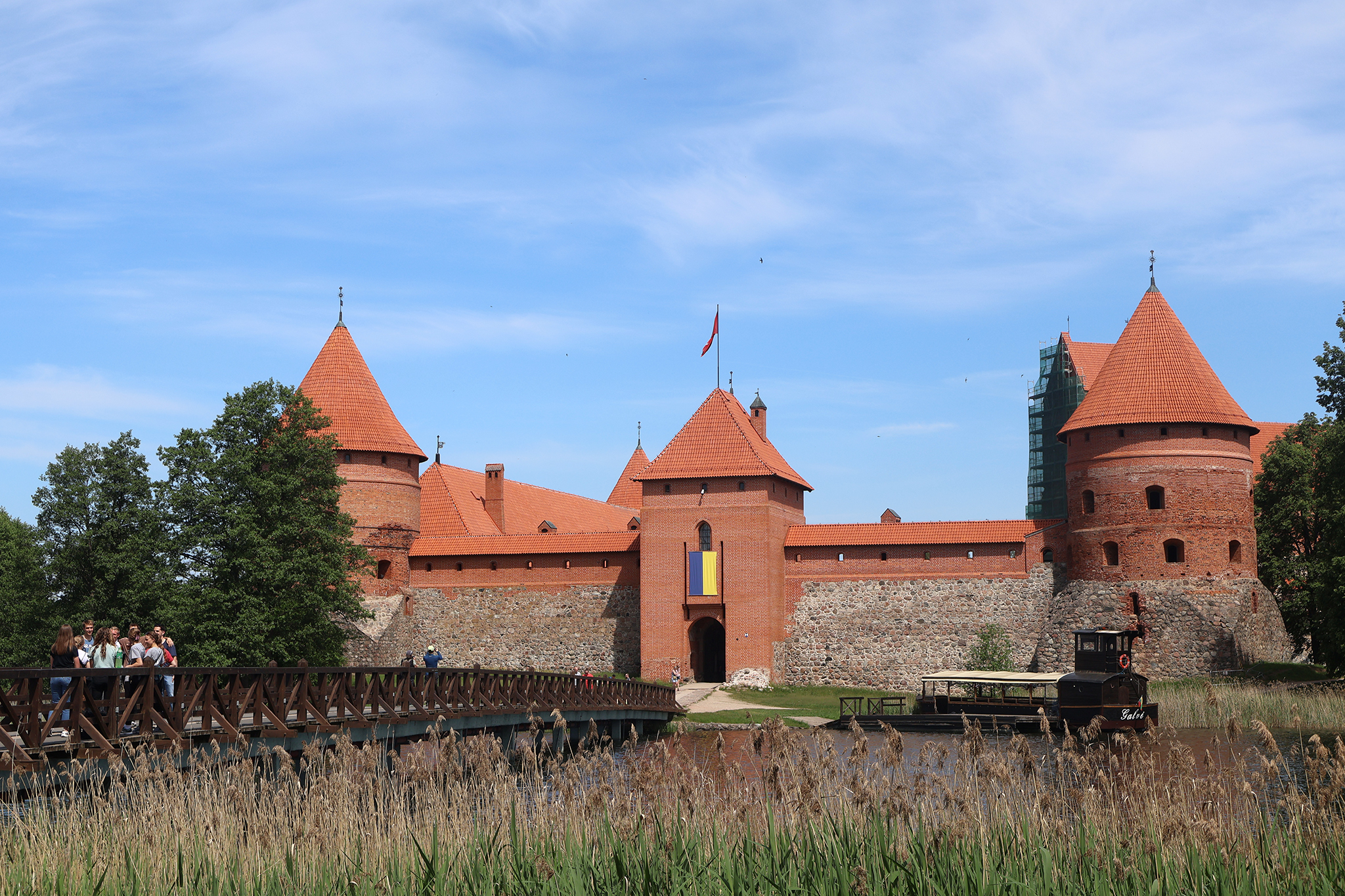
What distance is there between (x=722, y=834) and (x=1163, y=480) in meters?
26.0

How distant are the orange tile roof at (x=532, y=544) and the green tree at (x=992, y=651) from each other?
9.25 metres

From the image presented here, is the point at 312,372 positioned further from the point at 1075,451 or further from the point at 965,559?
the point at 1075,451

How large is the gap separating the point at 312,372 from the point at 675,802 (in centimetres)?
2920

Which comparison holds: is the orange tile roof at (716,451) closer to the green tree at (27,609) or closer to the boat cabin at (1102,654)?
the boat cabin at (1102,654)

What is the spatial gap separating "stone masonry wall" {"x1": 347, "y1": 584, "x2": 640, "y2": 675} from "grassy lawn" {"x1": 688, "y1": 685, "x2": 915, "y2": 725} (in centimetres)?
412

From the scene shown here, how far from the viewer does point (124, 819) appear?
22.6 feet

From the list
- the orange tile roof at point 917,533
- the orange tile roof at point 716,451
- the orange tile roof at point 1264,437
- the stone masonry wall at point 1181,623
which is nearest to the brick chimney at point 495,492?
the orange tile roof at point 716,451

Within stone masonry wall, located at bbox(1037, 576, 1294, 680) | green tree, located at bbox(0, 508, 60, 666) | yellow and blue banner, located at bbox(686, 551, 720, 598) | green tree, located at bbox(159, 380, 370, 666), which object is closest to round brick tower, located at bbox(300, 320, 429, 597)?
green tree, located at bbox(159, 380, 370, 666)

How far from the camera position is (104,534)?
2911 centimetres

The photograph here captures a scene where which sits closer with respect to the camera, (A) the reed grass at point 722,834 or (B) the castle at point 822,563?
(A) the reed grass at point 722,834

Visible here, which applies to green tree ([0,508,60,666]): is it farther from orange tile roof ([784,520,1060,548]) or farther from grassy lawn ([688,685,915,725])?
orange tile roof ([784,520,1060,548])

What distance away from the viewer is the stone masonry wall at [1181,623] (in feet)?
92.2

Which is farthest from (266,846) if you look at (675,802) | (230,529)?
(230,529)

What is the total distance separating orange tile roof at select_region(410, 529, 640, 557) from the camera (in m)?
33.8
